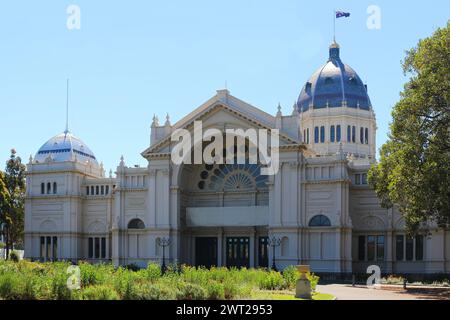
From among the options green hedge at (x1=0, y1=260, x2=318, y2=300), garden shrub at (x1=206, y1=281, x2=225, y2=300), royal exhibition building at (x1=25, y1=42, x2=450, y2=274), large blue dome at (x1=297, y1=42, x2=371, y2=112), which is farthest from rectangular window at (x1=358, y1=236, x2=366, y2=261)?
garden shrub at (x1=206, y1=281, x2=225, y2=300)

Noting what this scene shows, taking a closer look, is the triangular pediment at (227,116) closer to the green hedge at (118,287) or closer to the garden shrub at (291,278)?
the garden shrub at (291,278)

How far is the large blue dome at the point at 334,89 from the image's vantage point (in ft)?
288

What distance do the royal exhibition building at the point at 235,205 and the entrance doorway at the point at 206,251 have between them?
0.34ft

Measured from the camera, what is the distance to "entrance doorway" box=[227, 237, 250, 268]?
72.1 metres

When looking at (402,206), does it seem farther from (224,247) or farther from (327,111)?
(327,111)

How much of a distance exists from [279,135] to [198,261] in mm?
16578

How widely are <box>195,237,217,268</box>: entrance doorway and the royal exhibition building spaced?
0.10 metres

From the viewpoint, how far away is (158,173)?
71625mm

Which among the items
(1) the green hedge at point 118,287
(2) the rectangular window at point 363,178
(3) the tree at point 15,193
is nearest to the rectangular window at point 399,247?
(2) the rectangular window at point 363,178

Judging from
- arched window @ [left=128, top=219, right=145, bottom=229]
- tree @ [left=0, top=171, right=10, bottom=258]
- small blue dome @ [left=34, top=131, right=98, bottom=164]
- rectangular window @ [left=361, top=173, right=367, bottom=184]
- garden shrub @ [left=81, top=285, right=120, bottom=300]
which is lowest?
garden shrub @ [left=81, top=285, right=120, bottom=300]

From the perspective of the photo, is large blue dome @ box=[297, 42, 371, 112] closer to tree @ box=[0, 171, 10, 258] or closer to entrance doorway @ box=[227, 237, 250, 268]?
entrance doorway @ box=[227, 237, 250, 268]

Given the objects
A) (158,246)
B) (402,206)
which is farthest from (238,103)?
(402,206)

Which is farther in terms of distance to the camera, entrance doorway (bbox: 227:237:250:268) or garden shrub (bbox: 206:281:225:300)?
entrance doorway (bbox: 227:237:250:268)

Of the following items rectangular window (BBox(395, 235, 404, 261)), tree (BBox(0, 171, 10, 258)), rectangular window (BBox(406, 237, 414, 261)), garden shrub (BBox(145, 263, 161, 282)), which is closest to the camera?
garden shrub (BBox(145, 263, 161, 282))
